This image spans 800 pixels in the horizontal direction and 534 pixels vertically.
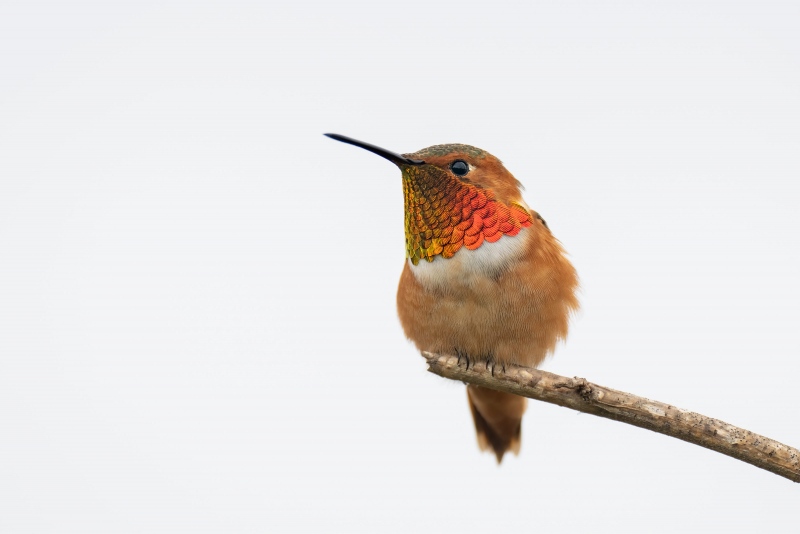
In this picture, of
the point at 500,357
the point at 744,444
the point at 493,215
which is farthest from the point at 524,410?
the point at 744,444

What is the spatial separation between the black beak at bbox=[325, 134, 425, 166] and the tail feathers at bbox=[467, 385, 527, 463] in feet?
3.49

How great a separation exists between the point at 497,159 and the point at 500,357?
2.21 ft

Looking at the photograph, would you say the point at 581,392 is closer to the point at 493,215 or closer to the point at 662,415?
the point at 662,415

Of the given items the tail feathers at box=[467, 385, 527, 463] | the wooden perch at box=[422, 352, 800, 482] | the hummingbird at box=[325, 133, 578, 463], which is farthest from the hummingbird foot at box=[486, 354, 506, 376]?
the tail feathers at box=[467, 385, 527, 463]

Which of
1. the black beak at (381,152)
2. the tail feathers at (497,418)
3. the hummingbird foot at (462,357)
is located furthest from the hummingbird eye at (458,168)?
the tail feathers at (497,418)

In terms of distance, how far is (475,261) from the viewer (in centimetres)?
284

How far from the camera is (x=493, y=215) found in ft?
9.48

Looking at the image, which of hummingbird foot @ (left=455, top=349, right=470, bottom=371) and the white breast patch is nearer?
the white breast patch

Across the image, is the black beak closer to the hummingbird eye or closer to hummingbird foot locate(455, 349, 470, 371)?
the hummingbird eye

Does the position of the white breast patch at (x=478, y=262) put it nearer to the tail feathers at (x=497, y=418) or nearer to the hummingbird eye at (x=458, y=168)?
the hummingbird eye at (x=458, y=168)

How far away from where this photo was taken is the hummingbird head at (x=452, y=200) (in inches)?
113

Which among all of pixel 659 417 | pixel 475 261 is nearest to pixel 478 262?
pixel 475 261

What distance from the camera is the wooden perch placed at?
94.3 inches

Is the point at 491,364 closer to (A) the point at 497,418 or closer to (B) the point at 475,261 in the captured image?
(B) the point at 475,261
